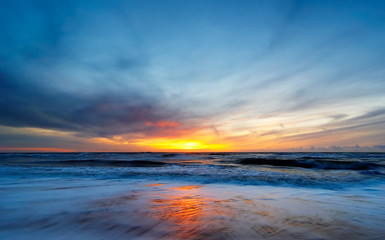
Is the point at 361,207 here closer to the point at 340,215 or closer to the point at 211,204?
the point at 340,215

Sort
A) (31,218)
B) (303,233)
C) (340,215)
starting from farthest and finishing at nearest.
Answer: (340,215), (31,218), (303,233)

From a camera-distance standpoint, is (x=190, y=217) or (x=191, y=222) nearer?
(x=191, y=222)

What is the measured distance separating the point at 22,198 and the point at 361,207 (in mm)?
6350

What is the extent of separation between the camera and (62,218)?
8.63 ft

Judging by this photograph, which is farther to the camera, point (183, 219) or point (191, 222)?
point (183, 219)

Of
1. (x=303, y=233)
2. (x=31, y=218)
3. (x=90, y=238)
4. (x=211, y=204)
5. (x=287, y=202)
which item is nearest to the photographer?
(x=90, y=238)

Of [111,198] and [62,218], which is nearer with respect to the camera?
[62,218]

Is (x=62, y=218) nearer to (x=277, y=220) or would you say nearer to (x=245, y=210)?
(x=245, y=210)

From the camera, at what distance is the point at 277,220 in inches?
105

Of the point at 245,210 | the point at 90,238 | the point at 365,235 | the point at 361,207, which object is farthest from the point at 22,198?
the point at 361,207

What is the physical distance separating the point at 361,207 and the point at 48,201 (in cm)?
567

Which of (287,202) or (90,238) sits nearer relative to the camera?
(90,238)

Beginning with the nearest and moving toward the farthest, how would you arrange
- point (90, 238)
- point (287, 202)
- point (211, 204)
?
1. point (90, 238)
2. point (211, 204)
3. point (287, 202)

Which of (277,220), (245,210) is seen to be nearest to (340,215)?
(277,220)
